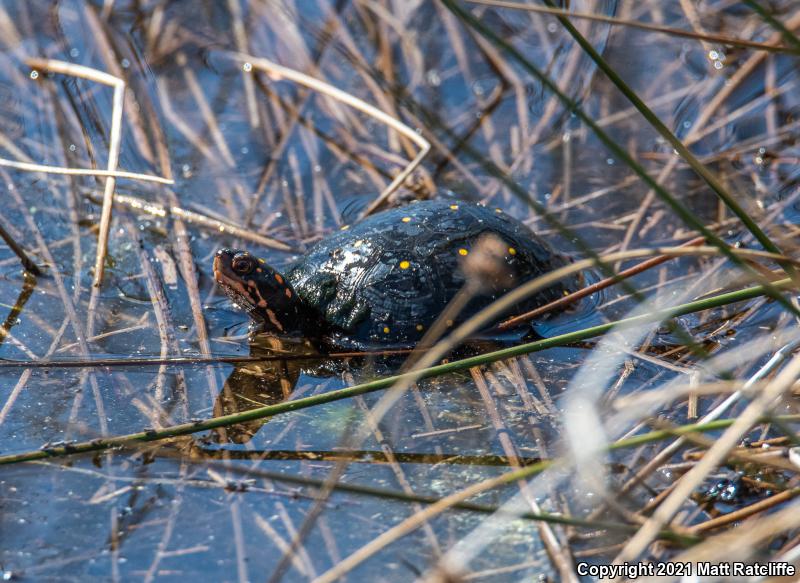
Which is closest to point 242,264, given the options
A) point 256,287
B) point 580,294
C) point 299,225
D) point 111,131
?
point 256,287

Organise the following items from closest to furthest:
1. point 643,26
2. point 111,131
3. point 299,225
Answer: point 643,26 < point 299,225 < point 111,131

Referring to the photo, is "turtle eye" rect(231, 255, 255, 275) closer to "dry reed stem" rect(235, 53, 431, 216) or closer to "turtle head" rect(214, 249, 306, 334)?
"turtle head" rect(214, 249, 306, 334)

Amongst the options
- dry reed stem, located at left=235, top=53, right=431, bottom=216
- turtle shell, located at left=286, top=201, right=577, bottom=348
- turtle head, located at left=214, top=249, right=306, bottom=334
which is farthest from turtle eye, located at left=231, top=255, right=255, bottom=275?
dry reed stem, located at left=235, top=53, right=431, bottom=216

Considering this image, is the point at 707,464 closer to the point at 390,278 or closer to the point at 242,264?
the point at 390,278

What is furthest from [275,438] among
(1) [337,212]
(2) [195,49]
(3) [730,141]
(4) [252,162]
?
(2) [195,49]

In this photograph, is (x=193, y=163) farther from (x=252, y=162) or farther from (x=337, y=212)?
(x=337, y=212)

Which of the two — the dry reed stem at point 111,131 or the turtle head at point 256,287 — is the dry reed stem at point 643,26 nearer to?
the turtle head at point 256,287
